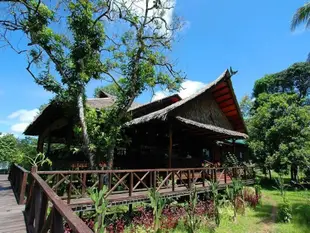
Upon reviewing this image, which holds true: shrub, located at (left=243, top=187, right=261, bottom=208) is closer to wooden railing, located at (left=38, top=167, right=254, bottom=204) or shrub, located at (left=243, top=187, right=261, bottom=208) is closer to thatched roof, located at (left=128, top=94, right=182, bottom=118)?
wooden railing, located at (left=38, top=167, right=254, bottom=204)

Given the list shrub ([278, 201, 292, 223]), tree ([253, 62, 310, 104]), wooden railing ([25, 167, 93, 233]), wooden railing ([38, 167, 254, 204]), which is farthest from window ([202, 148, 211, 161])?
tree ([253, 62, 310, 104])

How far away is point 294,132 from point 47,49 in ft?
50.4

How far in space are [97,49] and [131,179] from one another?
695cm

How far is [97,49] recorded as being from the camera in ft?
36.9

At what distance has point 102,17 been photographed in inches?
434

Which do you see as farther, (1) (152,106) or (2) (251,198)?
(1) (152,106)

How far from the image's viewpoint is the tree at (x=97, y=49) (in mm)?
9977

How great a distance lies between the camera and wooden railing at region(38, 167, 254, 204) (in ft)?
20.7

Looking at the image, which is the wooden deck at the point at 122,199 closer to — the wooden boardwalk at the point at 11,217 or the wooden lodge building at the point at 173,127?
the wooden boardwalk at the point at 11,217

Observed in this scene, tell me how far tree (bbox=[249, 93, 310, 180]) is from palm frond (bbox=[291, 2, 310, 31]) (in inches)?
241

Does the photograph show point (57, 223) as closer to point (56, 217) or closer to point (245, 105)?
point (56, 217)

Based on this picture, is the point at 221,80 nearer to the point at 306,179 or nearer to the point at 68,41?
the point at 68,41

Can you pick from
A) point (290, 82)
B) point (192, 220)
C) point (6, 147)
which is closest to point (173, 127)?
point (192, 220)

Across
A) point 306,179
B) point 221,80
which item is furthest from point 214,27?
point 306,179
